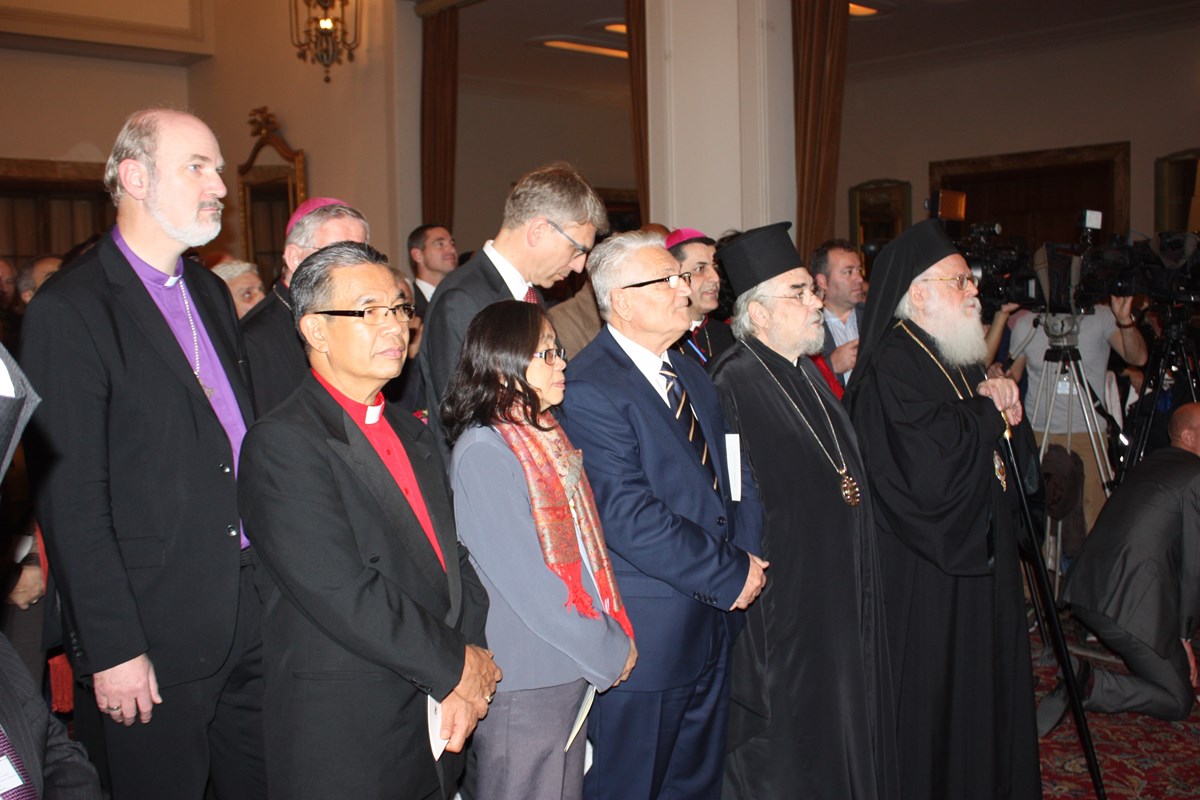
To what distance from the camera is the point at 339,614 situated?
1845mm

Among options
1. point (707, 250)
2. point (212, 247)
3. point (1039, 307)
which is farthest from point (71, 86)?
point (1039, 307)

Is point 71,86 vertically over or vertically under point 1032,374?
over

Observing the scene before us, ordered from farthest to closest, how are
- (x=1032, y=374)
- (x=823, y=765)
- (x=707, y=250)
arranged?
1. (x=1032, y=374)
2. (x=707, y=250)
3. (x=823, y=765)

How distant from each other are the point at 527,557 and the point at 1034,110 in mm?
10207

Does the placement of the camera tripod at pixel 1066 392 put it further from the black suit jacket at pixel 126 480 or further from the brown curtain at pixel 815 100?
the black suit jacket at pixel 126 480

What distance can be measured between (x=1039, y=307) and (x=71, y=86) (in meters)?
9.44

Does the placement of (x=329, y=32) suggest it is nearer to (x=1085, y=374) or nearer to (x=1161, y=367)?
(x=1085, y=374)

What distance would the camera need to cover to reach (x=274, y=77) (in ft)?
32.3

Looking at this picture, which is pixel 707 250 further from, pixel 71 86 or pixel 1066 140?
pixel 71 86

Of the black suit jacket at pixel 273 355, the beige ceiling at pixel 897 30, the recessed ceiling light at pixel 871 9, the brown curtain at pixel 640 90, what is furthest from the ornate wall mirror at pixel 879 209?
the black suit jacket at pixel 273 355

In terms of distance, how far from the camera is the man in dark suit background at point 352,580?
187cm

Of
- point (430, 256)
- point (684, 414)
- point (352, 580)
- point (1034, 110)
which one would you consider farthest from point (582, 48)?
point (352, 580)

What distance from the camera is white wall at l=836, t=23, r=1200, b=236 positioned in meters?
9.80

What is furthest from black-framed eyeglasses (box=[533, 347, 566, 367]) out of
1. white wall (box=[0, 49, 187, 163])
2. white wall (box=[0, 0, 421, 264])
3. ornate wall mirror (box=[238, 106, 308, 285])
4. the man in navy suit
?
white wall (box=[0, 49, 187, 163])
